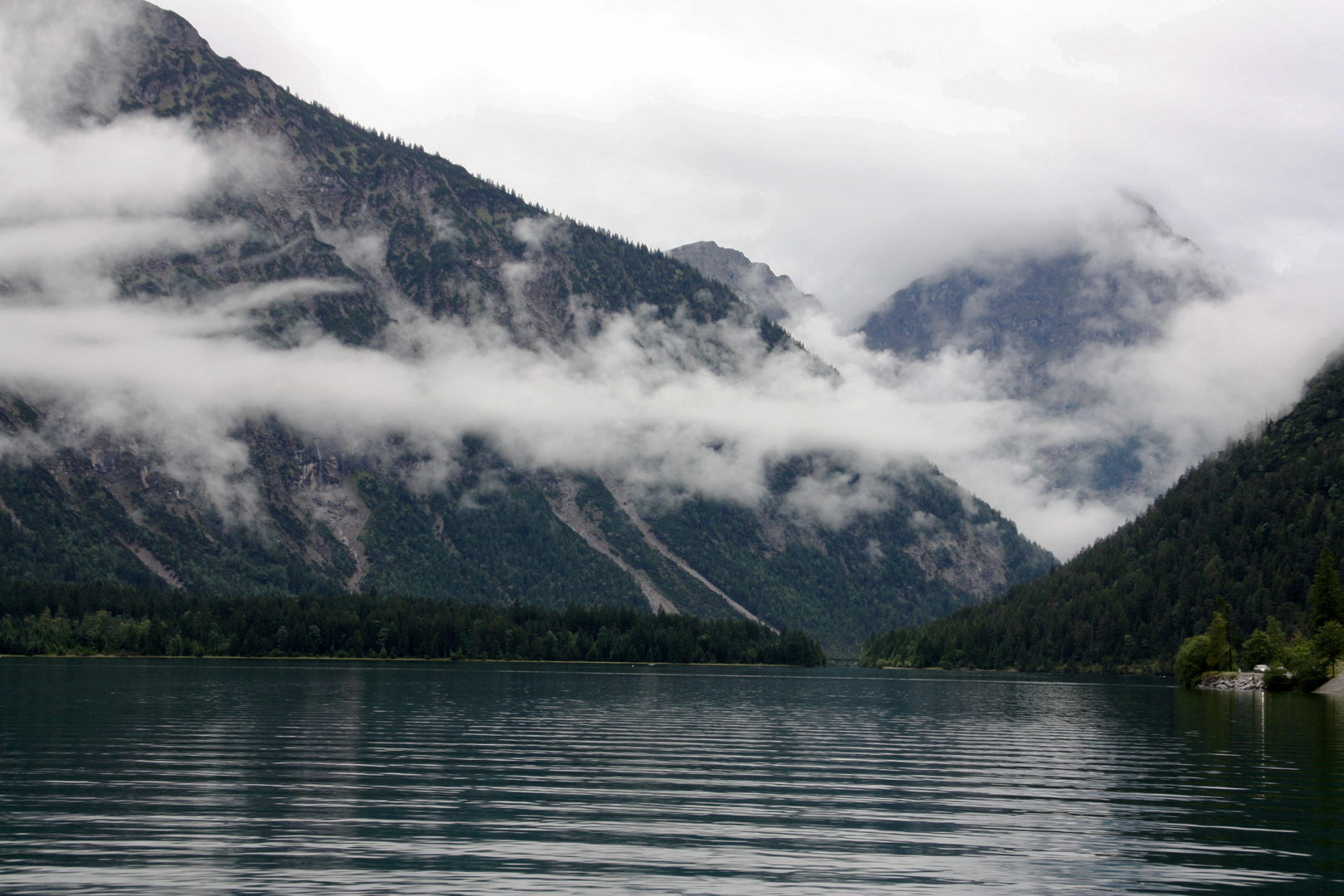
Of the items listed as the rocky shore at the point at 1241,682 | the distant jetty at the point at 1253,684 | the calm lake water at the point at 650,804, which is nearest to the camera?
the calm lake water at the point at 650,804

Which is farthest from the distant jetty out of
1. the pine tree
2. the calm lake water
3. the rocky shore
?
the calm lake water

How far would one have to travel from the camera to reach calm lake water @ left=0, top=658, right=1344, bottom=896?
35.6 m

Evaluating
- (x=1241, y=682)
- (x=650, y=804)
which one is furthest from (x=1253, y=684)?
(x=650, y=804)

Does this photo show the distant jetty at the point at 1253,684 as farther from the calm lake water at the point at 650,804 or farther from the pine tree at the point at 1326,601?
the calm lake water at the point at 650,804

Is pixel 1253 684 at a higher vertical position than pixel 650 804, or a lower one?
lower

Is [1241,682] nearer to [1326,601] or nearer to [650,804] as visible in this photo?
[1326,601]

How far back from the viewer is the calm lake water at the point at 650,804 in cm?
3559

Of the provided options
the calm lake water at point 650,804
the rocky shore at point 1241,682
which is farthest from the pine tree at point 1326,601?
the calm lake water at point 650,804

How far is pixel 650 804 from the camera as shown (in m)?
50.3

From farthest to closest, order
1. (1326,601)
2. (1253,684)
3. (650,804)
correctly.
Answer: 1. (1326,601)
2. (1253,684)
3. (650,804)

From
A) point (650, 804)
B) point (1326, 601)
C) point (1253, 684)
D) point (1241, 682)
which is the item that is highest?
point (1326, 601)

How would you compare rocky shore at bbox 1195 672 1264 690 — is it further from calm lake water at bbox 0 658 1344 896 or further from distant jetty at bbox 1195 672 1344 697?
calm lake water at bbox 0 658 1344 896

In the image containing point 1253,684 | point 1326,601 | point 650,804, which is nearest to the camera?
point 650,804

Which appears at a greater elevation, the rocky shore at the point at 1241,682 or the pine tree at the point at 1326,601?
the pine tree at the point at 1326,601
